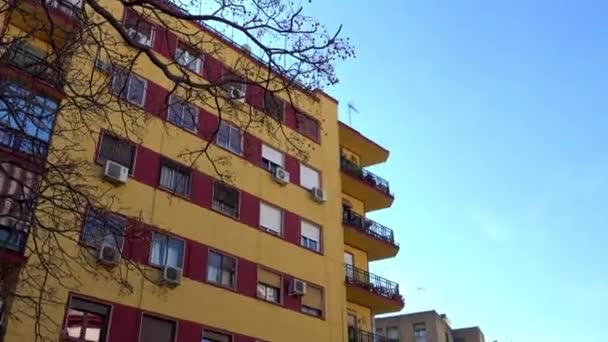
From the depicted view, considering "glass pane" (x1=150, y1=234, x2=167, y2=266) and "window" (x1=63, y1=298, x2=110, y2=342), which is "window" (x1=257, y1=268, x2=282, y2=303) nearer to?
"glass pane" (x1=150, y1=234, x2=167, y2=266)

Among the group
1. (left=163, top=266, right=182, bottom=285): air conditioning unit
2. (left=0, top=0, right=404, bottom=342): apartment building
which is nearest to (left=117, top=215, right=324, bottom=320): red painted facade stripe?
(left=0, top=0, right=404, bottom=342): apartment building

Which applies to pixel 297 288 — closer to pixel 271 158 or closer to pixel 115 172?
pixel 271 158

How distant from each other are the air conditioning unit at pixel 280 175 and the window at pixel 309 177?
101 centimetres

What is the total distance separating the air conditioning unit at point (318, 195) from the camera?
78.3 ft

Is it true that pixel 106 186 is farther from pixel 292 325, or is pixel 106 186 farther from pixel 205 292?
pixel 292 325

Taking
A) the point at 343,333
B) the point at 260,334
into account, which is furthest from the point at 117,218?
the point at 343,333

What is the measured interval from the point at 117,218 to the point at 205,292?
3.49 m

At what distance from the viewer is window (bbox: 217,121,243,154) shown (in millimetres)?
22094

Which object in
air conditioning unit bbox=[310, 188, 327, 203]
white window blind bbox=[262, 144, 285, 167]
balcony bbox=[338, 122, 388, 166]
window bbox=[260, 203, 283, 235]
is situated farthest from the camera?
balcony bbox=[338, 122, 388, 166]

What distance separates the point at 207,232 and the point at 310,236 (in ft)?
15.0

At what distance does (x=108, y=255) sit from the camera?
16.8 meters

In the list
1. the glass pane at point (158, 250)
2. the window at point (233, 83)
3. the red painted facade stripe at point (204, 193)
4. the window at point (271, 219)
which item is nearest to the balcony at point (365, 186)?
the red painted facade stripe at point (204, 193)

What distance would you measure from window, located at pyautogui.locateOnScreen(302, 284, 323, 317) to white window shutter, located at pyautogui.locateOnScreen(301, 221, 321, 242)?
1.85 metres

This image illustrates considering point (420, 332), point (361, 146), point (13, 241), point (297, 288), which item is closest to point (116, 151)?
point (13, 241)
